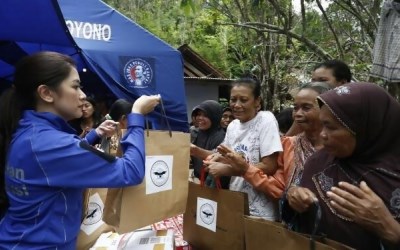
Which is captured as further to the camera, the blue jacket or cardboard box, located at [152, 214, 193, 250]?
cardboard box, located at [152, 214, 193, 250]

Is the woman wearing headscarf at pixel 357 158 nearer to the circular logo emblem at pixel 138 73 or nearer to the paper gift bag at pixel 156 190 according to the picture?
the paper gift bag at pixel 156 190

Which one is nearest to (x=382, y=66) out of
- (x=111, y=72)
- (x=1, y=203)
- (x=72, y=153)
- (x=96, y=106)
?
(x=72, y=153)

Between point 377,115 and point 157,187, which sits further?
point 157,187

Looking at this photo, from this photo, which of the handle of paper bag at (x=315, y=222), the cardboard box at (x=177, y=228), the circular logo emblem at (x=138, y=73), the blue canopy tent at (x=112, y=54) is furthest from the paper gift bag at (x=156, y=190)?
the circular logo emblem at (x=138, y=73)

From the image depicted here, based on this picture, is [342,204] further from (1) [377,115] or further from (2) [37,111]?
(2) [37,111]

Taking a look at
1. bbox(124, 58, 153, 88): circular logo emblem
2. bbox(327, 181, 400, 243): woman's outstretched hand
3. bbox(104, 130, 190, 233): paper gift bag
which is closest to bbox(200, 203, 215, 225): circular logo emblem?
bbox(104, 130, 190, 233): paper gift bag

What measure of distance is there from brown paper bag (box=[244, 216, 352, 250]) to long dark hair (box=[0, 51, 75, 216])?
1.00 m

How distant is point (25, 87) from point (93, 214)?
2.25 feet

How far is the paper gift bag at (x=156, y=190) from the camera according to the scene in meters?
1.73

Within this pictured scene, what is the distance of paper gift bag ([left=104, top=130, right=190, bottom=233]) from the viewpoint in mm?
1728

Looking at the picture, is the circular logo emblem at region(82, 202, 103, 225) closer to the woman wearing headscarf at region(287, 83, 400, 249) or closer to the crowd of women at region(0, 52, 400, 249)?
the crowd of women at region(0, 52, 400, 249)

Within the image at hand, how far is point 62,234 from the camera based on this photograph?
5.02ft

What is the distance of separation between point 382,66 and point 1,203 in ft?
6.84

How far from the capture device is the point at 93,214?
191cm
